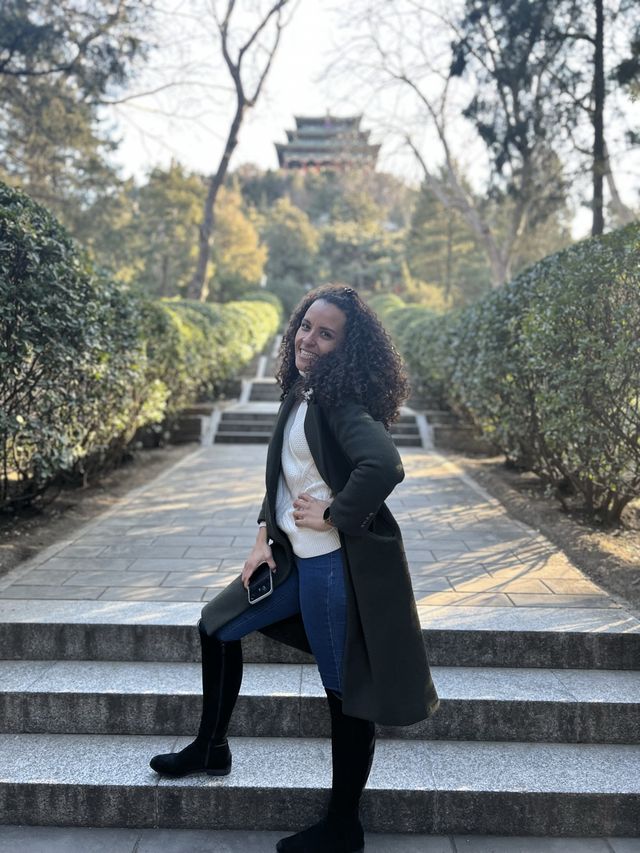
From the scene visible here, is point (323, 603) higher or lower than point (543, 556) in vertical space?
higher

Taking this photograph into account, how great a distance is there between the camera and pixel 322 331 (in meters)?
2.09

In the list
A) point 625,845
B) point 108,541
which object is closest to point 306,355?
point 625,845

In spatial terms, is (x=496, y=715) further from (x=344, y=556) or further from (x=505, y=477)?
(x=505, y=477)

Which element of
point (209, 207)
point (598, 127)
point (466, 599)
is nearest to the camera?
point (466, 599)

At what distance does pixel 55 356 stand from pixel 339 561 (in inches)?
122

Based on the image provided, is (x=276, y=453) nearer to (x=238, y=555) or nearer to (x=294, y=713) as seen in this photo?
(x=294, y=713)

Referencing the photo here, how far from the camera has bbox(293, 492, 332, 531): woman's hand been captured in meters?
1.99

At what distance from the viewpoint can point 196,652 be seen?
10.0ft

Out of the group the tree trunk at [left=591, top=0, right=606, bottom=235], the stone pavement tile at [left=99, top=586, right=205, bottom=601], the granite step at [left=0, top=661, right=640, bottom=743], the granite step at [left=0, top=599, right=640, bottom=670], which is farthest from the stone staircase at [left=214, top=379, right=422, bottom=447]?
the granite step at [left=0, top=661, right=640, bottom=743]

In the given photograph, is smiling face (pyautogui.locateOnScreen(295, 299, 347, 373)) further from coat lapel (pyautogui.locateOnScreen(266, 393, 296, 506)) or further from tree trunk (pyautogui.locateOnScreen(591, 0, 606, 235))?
tree trunk (pyautogui.locateOnScreen(591, 0, 606, 235))

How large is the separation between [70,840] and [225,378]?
1033 cm

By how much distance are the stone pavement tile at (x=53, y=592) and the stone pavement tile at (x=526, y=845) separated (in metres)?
2.08

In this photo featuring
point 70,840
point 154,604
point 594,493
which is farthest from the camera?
point 594,493

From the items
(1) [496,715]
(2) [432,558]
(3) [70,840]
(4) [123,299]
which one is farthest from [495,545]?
(4) [123,299]
